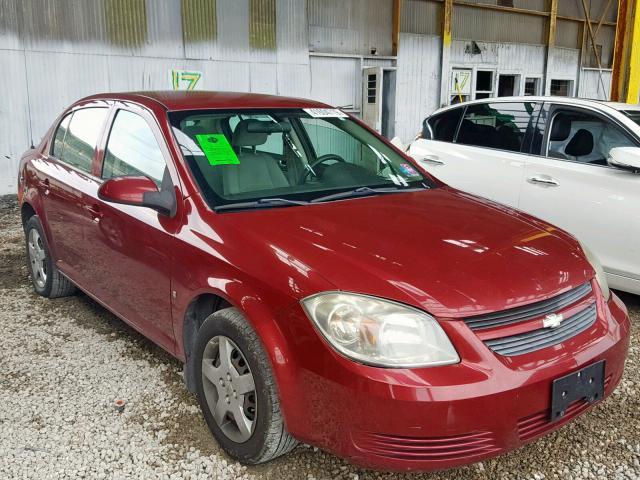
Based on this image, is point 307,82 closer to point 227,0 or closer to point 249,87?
point 249,87

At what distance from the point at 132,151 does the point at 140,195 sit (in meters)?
0.59

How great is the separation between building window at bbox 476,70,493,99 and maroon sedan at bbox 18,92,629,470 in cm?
1250

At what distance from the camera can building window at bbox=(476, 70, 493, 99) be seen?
49.1ft

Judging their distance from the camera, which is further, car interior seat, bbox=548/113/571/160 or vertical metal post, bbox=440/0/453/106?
vertical metal post, bbox=440/0/453/106

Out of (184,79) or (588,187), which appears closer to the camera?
(588,187)

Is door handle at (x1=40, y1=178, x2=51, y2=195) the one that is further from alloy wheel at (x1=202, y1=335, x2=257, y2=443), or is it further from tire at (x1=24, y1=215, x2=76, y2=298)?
alloy wheel at (x1=202, y1=335, x2=257, y2=443)

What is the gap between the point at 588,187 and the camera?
168 inches

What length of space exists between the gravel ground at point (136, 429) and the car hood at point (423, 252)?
0.79 m

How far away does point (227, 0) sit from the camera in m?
10.2

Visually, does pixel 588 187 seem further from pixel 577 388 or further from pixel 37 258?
pixel 37 258

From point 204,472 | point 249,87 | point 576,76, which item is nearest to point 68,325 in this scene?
point 204,472

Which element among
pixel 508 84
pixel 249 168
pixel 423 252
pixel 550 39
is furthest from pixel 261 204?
pixel 550 39

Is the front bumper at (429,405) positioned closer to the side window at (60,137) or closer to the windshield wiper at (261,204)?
the windshield wiper at (261,204)

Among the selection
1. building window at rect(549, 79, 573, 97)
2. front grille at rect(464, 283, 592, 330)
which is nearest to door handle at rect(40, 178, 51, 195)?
front grille at rect(464, 283, 592, 330)
